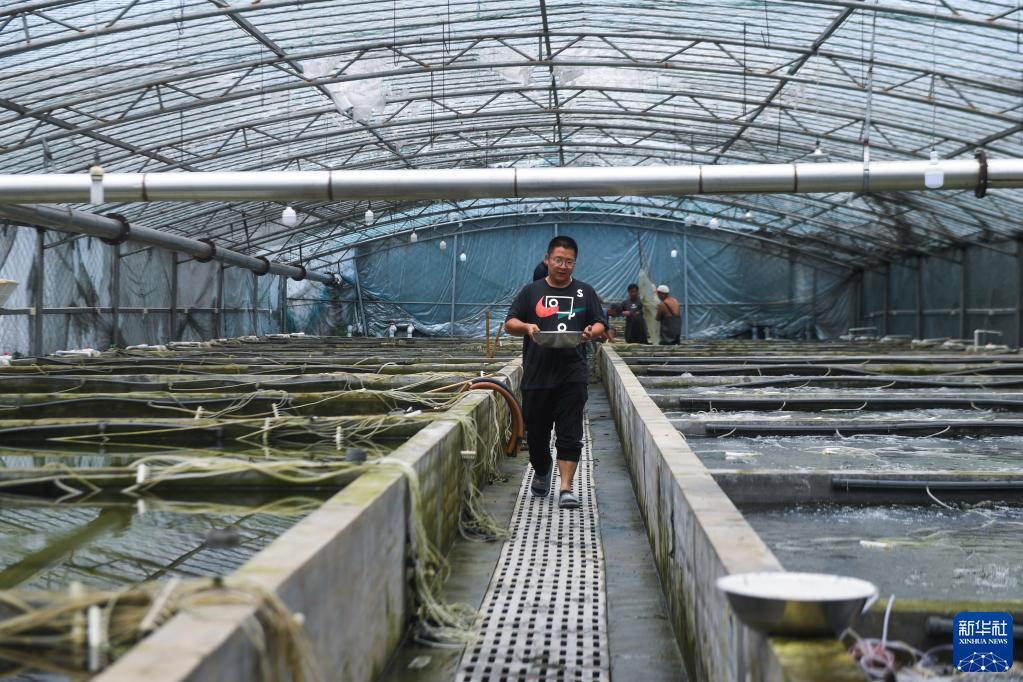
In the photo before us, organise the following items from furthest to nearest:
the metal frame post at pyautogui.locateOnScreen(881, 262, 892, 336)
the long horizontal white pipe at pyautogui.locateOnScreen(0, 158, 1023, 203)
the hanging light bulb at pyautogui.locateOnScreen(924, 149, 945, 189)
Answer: the metal frame post at pyautogui.locateOnScreen(881, 262, 892, 336) → the long horizontal white pipe at pyautogui.locateOnScreen(0, 158, 1023, 203) → the hanging light bulb at pyautogui.locateOnScreen(924, 149, 945, 189)

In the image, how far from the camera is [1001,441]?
6.63 m

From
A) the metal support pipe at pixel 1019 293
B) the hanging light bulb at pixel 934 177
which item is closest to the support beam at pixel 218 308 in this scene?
the metal support pipe at pixel 1019 293

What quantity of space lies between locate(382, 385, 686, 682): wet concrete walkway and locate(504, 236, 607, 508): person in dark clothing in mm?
438

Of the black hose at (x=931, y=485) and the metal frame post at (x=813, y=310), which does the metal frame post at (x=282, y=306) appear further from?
the black hose at (x=931, y=485)

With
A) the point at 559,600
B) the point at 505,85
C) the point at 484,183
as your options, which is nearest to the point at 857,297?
the point at 505,85

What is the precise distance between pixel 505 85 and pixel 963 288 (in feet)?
42.8

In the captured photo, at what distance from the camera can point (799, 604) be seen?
1970mm

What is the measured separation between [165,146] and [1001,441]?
15.1m

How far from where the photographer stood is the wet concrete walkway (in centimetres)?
338

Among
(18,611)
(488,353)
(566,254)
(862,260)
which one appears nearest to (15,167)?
(488,353)

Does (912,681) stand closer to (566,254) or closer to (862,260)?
(566,254)

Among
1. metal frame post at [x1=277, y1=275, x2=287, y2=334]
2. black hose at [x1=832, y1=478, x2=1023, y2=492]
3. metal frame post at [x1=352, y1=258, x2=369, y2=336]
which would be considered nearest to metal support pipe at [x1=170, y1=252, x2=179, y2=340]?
metal frame post at [x1=277, y1=275, x2=287, y2=334]

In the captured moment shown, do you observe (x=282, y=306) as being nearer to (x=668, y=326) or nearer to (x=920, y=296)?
(x=668, y=326)

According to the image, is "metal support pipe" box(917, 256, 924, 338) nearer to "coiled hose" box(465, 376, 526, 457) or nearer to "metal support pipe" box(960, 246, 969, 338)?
"metal support pipe" box(960, 246, 969, 338)
